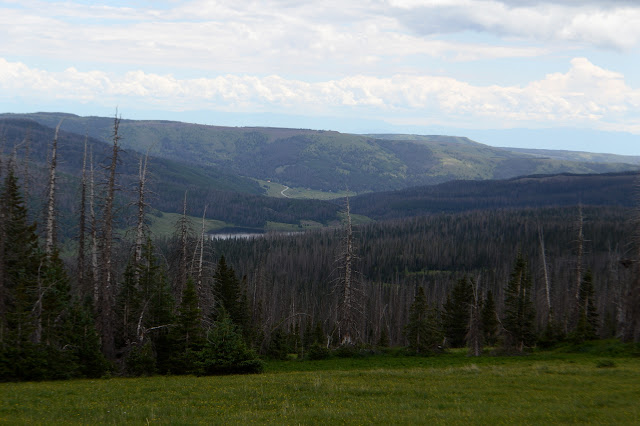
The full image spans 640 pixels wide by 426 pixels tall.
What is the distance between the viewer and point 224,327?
115 feet

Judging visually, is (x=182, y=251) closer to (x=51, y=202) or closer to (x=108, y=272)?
(x=108, y=272)

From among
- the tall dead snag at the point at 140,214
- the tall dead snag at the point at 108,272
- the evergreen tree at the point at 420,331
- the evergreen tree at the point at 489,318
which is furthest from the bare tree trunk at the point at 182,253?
the evergreen tree at the point at 489,318

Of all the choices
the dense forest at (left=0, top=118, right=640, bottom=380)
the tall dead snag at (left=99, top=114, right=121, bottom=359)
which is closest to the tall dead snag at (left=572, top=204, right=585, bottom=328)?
the dense forest at (left=0, top=118, right=640, bottom=380)

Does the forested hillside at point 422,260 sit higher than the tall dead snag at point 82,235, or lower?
lower

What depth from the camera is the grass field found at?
20.2 m

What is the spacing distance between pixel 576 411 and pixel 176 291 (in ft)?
124

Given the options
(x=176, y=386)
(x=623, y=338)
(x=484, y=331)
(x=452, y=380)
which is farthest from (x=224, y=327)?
(x=484, y=331)

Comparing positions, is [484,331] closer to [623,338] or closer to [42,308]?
[623,338]

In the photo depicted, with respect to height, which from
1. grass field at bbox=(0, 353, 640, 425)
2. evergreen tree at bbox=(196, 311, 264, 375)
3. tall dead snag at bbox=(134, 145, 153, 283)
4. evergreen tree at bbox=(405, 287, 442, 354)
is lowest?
evergreen tree at bbox=(405, 287, 442, 354)

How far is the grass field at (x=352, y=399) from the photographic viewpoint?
66.3 ft

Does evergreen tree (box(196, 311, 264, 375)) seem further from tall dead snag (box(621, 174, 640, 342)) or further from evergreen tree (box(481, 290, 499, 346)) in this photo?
evergreen tree (box(481, 290, 499, 346))

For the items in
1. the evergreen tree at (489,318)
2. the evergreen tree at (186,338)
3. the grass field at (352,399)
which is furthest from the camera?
the evergreen tree at (489,318)

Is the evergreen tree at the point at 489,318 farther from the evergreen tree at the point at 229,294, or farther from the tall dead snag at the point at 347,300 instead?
the evergreen tree at the point at 229,294

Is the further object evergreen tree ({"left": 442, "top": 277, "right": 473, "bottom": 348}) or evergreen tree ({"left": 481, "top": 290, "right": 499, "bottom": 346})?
evergreen tree ({"left": 442, "top": 277, "right": 473, "bottom": 348})
